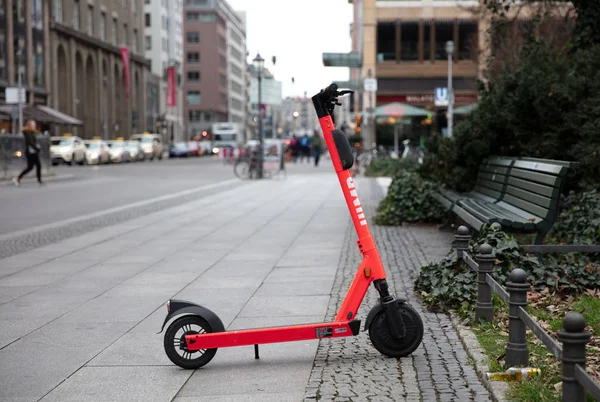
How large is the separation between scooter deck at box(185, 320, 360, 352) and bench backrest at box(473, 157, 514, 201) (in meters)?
6.00

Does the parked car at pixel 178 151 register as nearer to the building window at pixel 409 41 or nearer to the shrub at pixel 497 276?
the building window at pixel 409 41

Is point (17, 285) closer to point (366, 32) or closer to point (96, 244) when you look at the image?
point (96, 244)

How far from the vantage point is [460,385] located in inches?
200

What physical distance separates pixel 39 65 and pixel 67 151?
1350 centimetres

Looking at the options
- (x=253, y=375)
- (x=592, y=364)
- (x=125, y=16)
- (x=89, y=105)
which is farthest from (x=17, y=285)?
(x=125, y=16)

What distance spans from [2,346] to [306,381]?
2.25m

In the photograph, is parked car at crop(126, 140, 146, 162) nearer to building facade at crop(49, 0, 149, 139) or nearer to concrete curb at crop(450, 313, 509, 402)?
building facade at crop(49, 0, 149, 139)

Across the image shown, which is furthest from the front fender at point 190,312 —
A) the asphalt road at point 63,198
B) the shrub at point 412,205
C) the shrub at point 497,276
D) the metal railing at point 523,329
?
the asphalt road at point 63,198

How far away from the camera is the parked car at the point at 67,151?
54656mm

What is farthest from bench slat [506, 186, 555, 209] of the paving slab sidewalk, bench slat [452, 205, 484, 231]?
the paving slab sidewalk

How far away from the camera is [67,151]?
54.9 m

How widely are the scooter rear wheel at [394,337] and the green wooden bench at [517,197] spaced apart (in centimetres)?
321

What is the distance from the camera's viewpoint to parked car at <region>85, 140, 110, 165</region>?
5731 centimetres

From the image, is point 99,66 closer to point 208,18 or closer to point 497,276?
point 208,18
